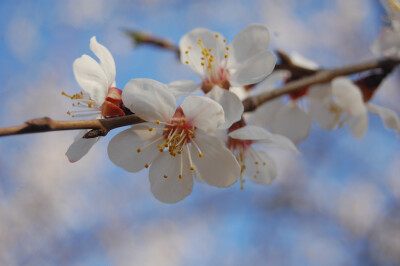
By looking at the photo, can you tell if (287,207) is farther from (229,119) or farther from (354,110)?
(229,119)

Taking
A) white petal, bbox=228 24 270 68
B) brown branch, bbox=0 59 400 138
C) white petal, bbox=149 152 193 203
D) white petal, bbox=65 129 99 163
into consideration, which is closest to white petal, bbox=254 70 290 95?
brown branch, bbox=0 59 400 138

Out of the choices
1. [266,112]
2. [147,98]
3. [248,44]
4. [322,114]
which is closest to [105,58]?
[147,98]

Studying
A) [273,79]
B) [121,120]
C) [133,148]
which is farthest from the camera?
[273,79]

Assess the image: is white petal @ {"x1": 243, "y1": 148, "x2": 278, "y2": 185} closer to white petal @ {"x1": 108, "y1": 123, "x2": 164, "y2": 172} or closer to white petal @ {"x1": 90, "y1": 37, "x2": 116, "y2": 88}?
white petal @ {"x1": 108, "y1": 123, "x2": 164, "y2": 172}

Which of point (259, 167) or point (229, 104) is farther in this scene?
point (259, 167)

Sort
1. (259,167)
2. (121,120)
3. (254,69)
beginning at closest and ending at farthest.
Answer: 1. (121,120)
2. (254,69)
3. (259,167)

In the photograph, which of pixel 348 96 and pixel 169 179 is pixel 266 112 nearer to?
pixel 348 96

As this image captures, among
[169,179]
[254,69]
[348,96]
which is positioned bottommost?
[348,96]
